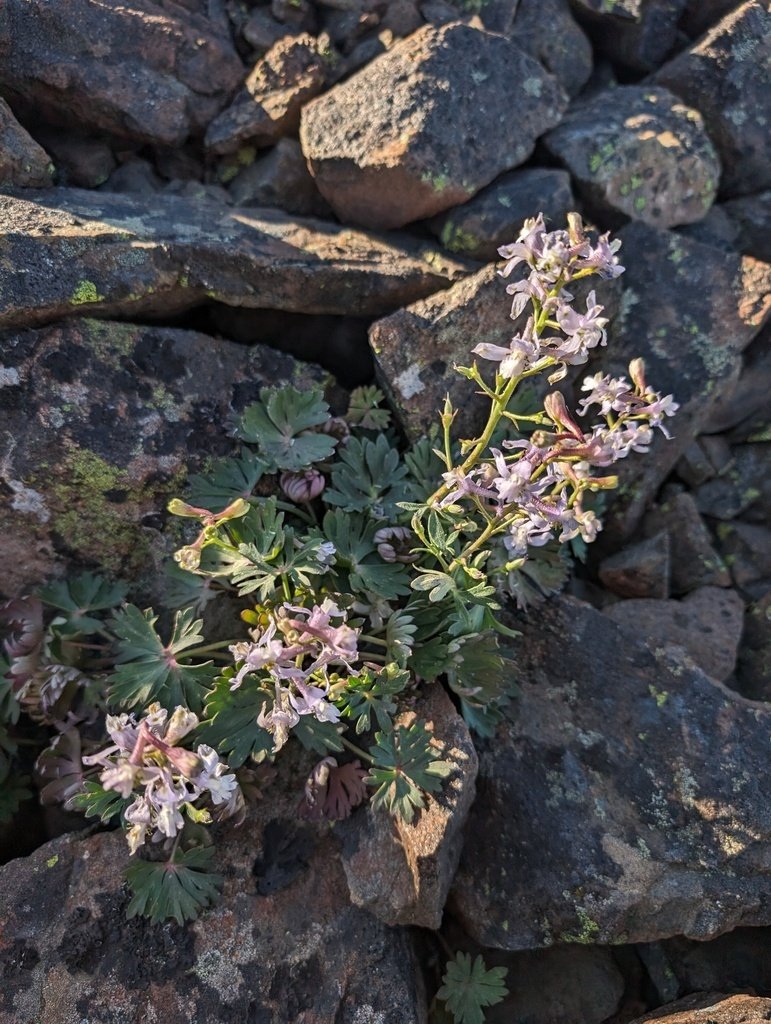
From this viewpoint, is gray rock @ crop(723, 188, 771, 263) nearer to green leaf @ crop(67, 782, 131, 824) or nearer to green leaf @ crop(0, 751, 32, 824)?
green leaf @ crop(67, 782, 131, 824)

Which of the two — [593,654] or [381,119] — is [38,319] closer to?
[381,119]

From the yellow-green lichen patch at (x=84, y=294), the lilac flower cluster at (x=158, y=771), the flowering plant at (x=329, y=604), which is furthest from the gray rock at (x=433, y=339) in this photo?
the lilac flower cluster at (x=158, y=771)

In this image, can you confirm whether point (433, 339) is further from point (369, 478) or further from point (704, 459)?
point (704, 459)

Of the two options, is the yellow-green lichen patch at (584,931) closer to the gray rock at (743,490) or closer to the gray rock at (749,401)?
the gray rock at (743,490)

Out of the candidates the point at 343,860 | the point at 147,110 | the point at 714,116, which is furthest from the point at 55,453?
the point at 714,116

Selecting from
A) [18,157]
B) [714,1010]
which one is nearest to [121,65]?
[18,157]

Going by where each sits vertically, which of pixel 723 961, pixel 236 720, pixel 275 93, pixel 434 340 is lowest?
pixel 723 961

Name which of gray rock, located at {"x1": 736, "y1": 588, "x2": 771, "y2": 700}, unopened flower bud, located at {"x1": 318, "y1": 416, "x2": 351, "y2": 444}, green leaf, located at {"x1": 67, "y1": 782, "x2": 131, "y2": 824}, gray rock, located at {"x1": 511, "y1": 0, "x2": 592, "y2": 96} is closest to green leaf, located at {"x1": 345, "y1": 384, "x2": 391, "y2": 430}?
unopened flower bud, located at {"x1": 318, "y1": 416, "x2": 351, "y2": 444}
